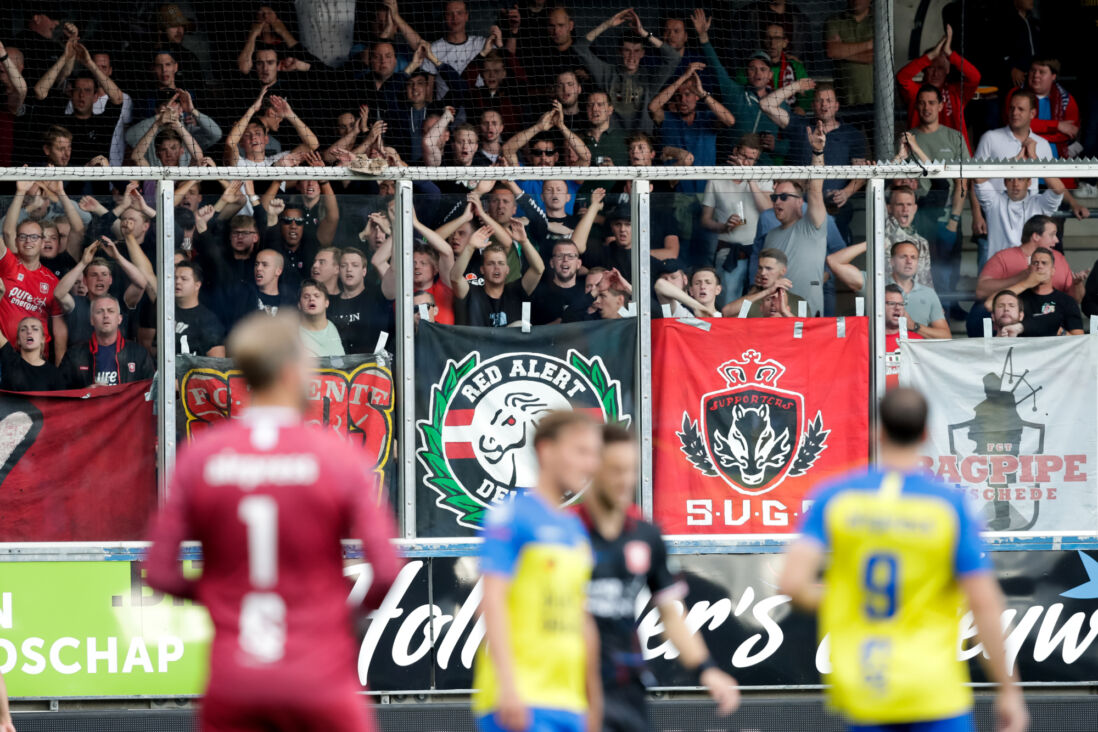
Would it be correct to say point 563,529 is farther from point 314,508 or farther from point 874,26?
point 874,26

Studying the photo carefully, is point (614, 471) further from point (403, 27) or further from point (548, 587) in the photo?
point (403, 27)

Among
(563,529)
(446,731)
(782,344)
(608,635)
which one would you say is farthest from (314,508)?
(782,344)

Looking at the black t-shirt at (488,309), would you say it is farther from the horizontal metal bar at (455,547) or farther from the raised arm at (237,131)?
the raised arm at (237,131)

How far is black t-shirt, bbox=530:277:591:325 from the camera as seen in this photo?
9.44 m

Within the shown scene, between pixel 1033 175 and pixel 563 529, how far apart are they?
617cm

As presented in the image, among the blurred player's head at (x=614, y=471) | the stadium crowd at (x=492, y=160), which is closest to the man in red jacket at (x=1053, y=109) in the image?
the stadium crowd at (x=492, y=160)

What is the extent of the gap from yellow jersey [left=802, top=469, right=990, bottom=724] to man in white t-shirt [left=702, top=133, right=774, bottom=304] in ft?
17.4

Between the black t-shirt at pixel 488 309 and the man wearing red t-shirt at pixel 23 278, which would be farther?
the black t-shirt at pixel 488 309

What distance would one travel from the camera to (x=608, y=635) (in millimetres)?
4996

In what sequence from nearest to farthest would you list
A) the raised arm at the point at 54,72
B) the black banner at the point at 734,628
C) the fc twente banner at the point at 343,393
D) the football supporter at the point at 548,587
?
the football supporter at the point at 548,587
the black banner at the point at 734,628
the fc twente banner at the point at 343,393
the raised arm at the point at 54,72

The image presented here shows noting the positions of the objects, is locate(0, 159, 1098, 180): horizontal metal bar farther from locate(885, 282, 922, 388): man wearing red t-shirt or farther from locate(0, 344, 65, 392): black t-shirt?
locate(0, 344, 65, 392): black t-shirt

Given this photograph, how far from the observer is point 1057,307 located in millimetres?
9570

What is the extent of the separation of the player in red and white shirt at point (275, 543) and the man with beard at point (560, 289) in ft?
19.3

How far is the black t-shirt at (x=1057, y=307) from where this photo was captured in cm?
954
